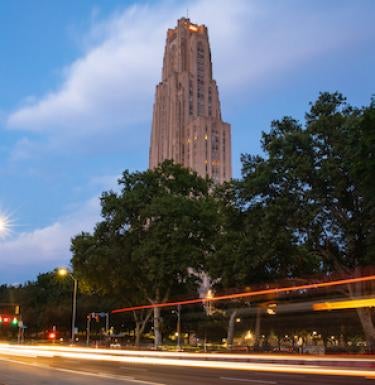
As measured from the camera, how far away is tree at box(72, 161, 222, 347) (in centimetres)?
5184

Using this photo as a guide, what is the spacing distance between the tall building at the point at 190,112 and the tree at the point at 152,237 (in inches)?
4347

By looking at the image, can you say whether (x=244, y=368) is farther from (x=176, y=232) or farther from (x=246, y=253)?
(x=176, y=232)

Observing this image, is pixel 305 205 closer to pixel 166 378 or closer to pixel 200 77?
pixel 166 378

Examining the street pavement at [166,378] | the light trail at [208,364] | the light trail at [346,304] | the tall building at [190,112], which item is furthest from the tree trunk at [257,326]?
the tall building at [190,112]

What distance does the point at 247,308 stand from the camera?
29969 millimetres

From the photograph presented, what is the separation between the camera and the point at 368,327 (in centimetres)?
3108

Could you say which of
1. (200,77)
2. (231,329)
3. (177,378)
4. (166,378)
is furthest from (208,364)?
(200,77)

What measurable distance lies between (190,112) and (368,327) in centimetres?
15589

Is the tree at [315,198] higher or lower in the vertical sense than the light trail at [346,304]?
higher

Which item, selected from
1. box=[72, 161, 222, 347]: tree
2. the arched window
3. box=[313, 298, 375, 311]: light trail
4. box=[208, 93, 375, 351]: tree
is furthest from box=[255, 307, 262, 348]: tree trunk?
the arched window

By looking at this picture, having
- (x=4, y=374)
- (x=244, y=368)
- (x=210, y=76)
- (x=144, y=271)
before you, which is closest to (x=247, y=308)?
(x=244, y=368)

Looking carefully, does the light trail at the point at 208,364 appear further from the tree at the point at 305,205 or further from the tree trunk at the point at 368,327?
the tree at the point at 305,205

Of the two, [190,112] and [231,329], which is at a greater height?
[190,112]

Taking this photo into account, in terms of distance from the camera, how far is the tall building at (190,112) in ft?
569
